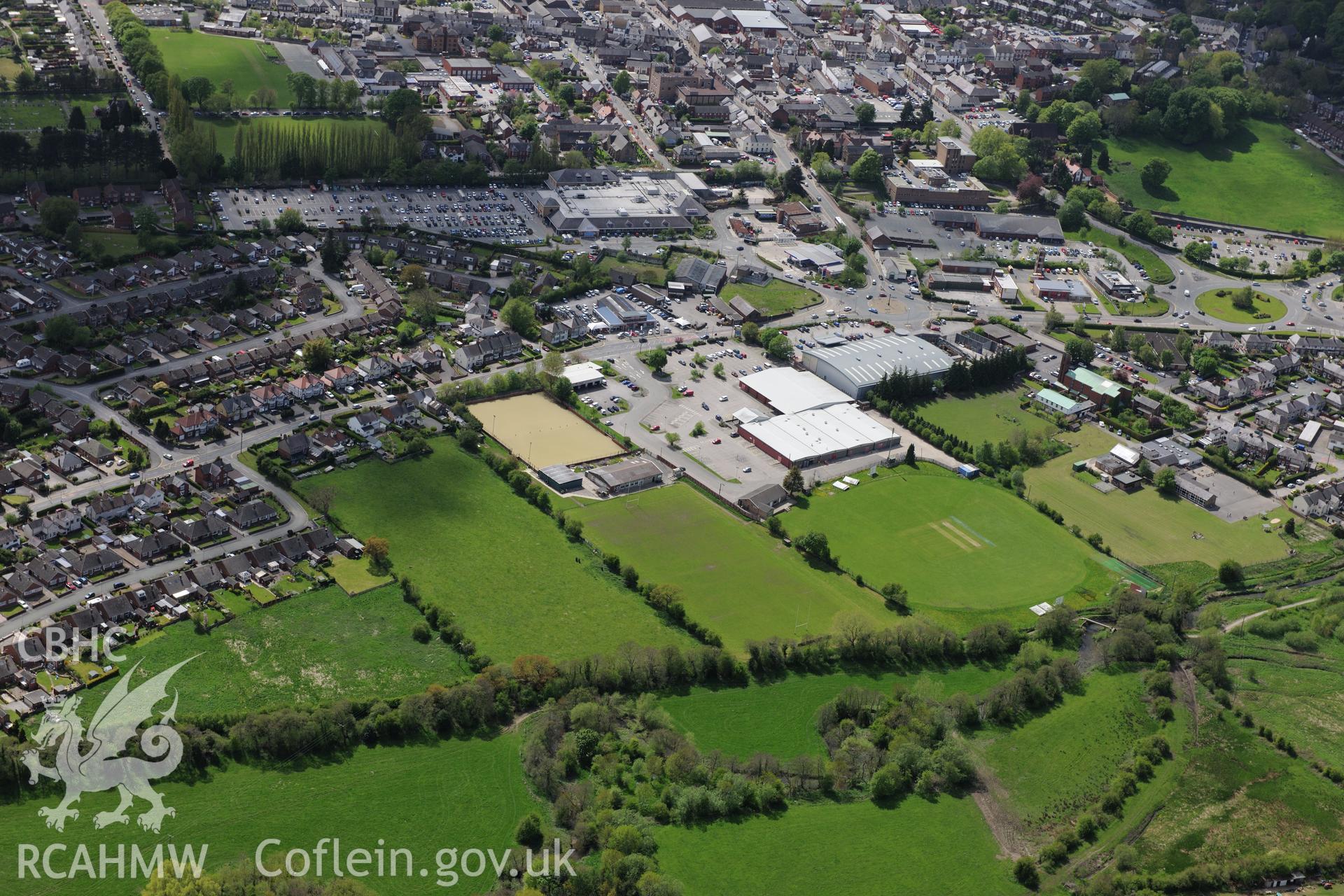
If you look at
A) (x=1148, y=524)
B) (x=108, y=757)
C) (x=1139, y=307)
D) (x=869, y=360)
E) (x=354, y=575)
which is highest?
(x=108, y=757)

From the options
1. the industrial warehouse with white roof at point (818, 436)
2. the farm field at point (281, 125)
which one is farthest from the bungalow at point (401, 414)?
the farm field at point (281, 125)

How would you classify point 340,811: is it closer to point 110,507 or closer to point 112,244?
point 110,507

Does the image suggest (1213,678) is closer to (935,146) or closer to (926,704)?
(926,704)

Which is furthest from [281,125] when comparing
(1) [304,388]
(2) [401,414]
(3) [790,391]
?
(3) [790,391]

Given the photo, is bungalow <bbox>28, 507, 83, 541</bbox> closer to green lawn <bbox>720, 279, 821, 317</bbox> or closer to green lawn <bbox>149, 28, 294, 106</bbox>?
green lawn <bbox>720, 279, 821, 317</bbox>

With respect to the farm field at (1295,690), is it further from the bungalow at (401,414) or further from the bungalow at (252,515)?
the bungalow at (252,515)
